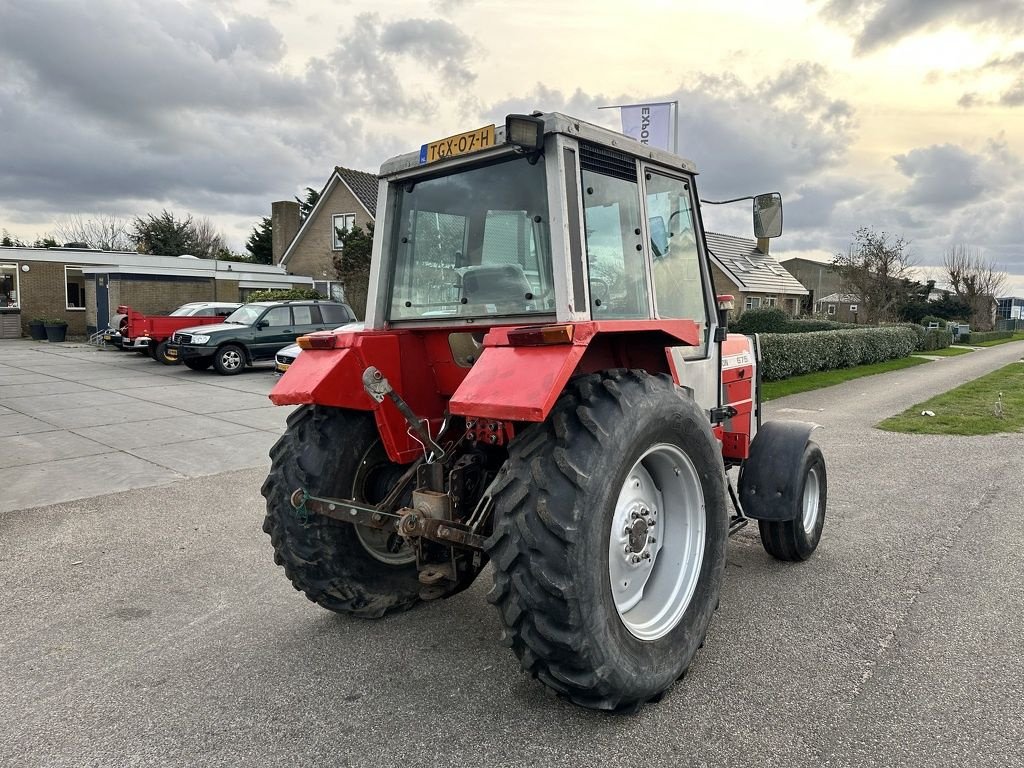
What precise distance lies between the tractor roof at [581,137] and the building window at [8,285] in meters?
29.1

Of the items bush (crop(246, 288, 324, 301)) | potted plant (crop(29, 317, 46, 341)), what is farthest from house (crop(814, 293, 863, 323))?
potted plant (crop(29, 317, 46, 341))

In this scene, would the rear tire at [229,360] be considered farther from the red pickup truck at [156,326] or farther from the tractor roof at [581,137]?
the tractor roof at [581,137]

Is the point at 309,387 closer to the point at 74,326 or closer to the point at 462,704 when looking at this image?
the point at 462,704

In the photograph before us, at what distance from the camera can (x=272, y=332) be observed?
16969 mm

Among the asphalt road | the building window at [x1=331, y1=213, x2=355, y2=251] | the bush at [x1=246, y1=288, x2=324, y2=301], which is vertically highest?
the building window at [x1=331, y1=213, x2=355, y2=251]

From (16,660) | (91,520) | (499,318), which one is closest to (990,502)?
(499,318)

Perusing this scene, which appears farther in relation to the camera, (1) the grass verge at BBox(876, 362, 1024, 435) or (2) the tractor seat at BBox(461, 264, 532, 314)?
(1) the grass verge at BBox(876, 362, 1024, 435)

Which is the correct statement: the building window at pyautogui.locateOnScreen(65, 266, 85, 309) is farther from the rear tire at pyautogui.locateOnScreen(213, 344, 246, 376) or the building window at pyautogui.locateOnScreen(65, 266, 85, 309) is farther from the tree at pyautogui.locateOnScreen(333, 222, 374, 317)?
the rear tire at pyautogui.locateOnScreen(213, 344, 246, 376)

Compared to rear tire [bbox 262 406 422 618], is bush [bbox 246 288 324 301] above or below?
above

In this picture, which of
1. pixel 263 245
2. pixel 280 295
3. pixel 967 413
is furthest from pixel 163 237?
pixel 967 413

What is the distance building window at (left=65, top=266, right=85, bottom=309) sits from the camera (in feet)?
90.1

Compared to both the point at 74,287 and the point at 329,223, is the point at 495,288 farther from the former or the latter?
the point at 329,223

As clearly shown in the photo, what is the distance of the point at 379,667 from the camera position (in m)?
3.20


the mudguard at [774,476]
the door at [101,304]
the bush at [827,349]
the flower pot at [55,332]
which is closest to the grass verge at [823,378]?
the bush at [827,349]
